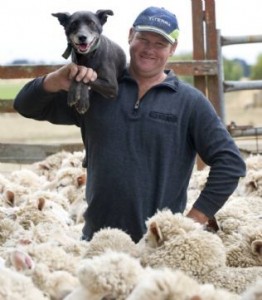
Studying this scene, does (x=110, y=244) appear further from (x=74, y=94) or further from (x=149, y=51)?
(x=149, y=51)

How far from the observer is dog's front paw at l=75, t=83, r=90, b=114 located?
16.8 ft

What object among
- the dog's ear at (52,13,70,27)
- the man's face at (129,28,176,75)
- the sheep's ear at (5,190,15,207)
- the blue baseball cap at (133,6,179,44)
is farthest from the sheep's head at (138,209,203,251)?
the sheep's ear at (5,190,15,207)

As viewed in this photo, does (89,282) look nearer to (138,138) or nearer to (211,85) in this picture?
(138,138)

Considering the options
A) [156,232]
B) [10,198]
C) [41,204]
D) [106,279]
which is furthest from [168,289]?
[10,198]

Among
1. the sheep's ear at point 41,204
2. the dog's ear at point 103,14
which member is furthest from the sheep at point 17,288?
the sheep's ear at point 41,204

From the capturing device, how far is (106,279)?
348cm

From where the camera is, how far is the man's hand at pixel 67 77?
516cm

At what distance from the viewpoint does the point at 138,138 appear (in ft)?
17.4

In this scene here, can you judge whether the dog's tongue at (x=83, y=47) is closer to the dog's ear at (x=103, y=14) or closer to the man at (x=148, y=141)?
the man at (x=148, y=141)

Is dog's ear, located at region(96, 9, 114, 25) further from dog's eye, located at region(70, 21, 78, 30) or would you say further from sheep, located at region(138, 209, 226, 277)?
sheep, located at region(138, 209, 226, 277)

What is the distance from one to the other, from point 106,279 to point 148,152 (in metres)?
1.90

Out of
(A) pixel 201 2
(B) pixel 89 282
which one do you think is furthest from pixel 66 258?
(A) pixel 201 2

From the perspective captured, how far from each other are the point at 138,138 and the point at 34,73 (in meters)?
4.51

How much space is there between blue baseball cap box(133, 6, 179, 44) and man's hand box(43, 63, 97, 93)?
0.44 meters
